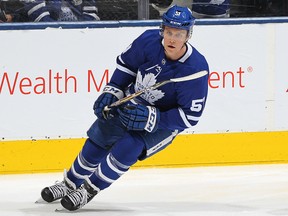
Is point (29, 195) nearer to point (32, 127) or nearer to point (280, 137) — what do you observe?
point (32, 127)

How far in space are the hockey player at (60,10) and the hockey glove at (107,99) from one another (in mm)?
1279

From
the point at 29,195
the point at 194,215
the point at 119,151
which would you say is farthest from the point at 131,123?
the point at 29,195

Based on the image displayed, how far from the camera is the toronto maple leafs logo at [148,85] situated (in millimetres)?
4523

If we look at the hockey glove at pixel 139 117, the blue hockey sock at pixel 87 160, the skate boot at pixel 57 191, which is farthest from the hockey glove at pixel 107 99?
the skate boot at pixel 57 191

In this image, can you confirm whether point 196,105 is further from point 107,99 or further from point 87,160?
point 87,160

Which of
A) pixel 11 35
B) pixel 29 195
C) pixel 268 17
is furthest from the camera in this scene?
pixel 268 17

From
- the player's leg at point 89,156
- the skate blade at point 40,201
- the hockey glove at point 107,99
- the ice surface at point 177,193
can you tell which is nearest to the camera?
the hockey glove at point 107,99

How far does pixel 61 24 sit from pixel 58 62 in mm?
221

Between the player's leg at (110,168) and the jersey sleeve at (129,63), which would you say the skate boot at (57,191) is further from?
the jersey sleeve at (129,63)

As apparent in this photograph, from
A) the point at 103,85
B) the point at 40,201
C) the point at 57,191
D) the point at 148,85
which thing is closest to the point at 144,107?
the point at 148,85

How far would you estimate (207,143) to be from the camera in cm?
591

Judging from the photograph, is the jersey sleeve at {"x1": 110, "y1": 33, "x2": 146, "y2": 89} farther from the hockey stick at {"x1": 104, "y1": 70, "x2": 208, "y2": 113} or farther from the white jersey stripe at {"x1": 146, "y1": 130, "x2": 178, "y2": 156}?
the white jersey stripe at {"x1": 146, "y1": 130, "x2": 178, "y2": 156}

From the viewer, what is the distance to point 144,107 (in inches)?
173

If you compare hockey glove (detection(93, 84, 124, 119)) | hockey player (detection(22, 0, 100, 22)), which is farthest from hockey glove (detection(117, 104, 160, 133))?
hockey player (detection(22, 0, 100, 22))
